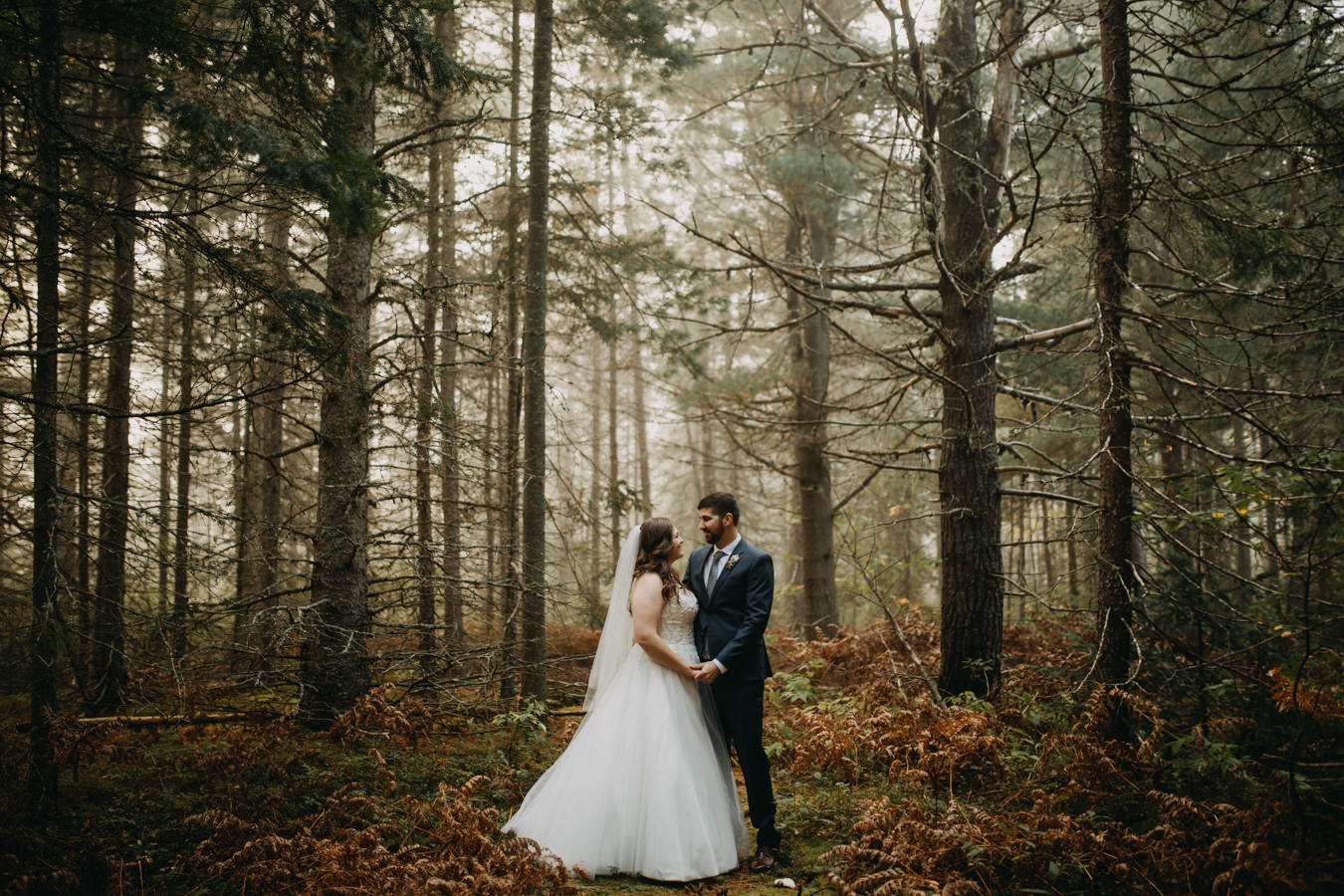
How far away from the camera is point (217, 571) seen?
573 cm

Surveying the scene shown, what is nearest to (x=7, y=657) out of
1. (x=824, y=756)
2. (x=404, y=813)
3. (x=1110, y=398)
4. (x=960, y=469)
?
(x=404, y=813)

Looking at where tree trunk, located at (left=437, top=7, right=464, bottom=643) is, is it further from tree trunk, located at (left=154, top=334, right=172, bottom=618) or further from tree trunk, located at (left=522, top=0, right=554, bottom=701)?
tree trunk, located at (left=154, top=334, right=172, bottom=618)

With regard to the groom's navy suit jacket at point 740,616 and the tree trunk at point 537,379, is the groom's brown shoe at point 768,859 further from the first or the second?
the tree trunk at point 537,379

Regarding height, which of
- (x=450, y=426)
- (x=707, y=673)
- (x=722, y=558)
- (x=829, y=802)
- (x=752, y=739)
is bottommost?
(x=829, y=802)

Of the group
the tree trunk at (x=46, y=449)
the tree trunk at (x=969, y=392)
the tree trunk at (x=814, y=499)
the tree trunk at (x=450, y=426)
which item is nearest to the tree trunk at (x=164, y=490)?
the tree trunk at (x=46, y=449)

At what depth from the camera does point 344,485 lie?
6980mm

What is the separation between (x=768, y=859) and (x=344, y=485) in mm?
4817

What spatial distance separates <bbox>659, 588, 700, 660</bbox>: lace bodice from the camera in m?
5.40

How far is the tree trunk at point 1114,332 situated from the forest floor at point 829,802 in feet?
2.39

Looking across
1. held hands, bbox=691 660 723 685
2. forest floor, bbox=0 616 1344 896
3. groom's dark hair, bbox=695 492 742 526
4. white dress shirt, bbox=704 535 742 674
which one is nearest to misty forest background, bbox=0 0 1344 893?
forest floor, bbox=0 616 1344 896

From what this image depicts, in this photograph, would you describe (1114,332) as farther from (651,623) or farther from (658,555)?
(651,623)

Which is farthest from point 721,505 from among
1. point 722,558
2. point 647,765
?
point 647,765

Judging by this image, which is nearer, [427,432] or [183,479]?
[427,432]

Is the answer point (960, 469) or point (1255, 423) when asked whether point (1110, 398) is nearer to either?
point (1255, 423)
